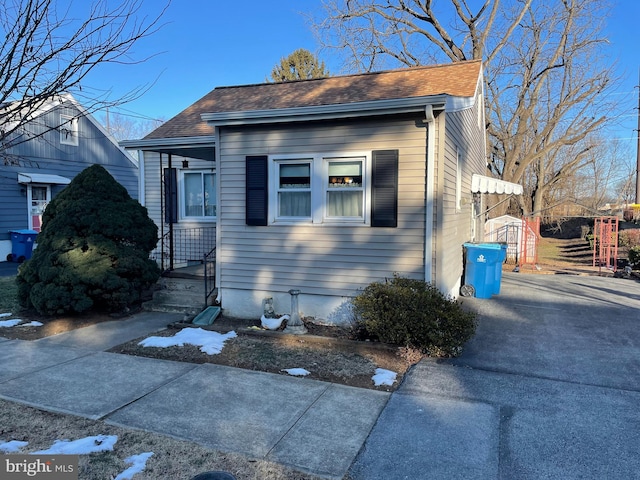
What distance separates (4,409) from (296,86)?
8.28 meters

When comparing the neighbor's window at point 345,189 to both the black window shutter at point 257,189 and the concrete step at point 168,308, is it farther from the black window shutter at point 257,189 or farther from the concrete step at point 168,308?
the concrete step at point 168,308

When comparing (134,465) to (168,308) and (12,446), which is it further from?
(168,308)

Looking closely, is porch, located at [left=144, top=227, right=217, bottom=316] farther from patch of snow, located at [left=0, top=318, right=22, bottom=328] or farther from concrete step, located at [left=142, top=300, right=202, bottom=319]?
patch of snow, located at [left=0, top=318, right=22, bottom=328]

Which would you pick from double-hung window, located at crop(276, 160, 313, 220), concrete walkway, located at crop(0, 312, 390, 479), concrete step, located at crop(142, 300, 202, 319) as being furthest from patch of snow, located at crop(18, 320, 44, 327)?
double-hung window, located at crop(276, 160, 313, 220)

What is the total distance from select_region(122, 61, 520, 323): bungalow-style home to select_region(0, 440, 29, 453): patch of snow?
4.26m

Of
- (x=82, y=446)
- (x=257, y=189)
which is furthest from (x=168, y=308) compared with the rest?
(x=82, y=446)

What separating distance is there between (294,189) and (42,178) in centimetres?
1257

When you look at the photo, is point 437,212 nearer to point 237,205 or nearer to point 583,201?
point 237,205

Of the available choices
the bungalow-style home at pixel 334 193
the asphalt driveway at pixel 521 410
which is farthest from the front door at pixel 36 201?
the asphalt driveway at pixel 521 410

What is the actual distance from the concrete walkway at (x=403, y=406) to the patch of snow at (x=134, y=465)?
1.21ft

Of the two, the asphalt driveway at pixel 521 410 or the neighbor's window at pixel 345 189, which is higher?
the neighbor's window at pixel 345 189

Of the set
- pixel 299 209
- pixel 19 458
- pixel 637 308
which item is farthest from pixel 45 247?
pixel 637 308

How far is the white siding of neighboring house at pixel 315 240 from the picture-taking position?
6.48 m

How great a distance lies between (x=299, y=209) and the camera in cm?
712
